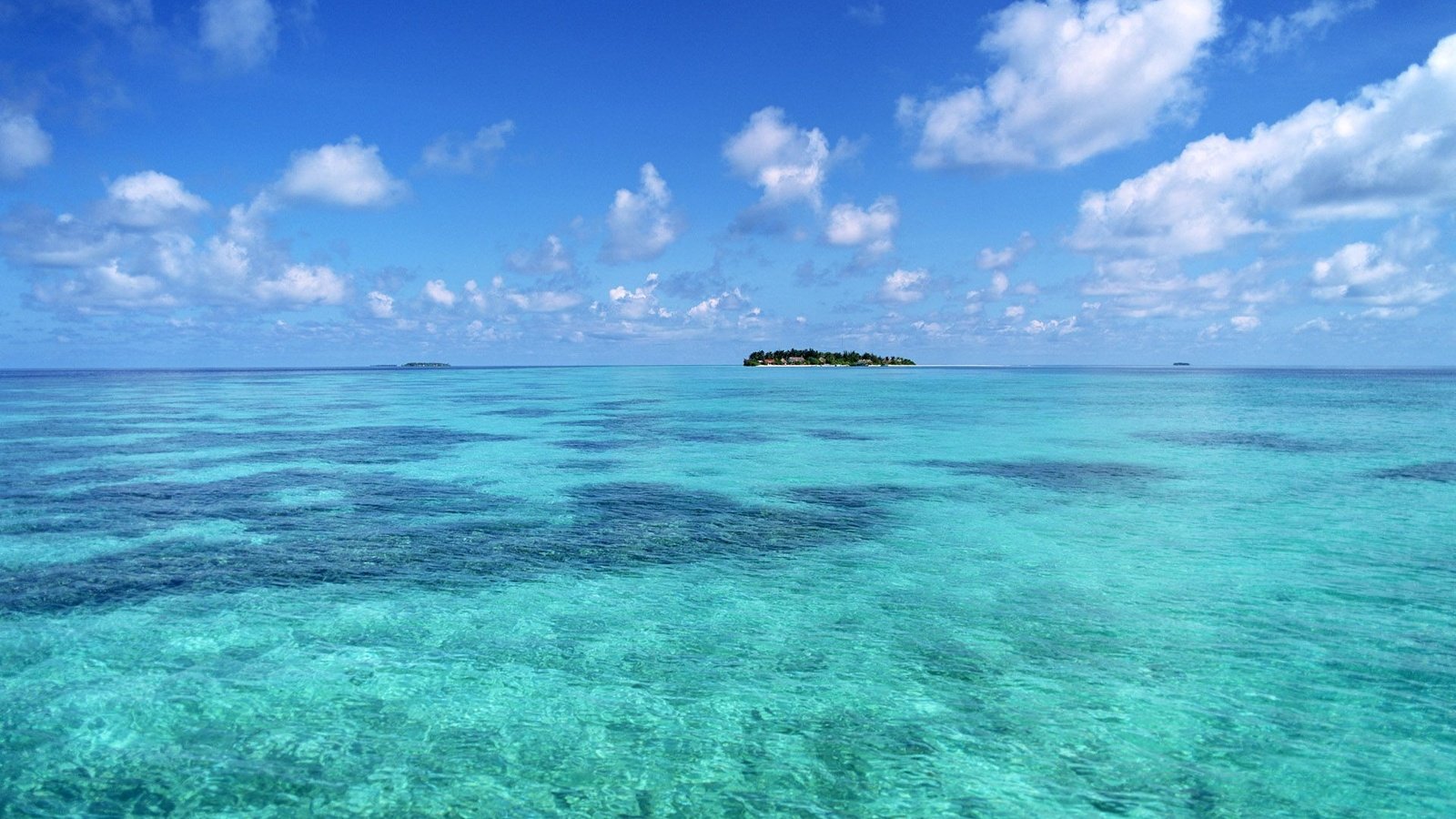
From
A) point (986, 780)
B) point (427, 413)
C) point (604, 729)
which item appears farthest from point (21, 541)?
point (427, 413)

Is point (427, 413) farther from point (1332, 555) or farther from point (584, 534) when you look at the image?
point (1332, 555)

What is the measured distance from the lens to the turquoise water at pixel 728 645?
7.40 meters

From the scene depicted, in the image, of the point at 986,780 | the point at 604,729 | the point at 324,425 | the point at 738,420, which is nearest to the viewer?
the point at 986,780

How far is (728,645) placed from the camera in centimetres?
1063

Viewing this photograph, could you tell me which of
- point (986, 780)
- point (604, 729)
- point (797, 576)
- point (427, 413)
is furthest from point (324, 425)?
point (986, 780)

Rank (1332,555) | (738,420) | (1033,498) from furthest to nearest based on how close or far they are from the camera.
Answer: (738,420), (1033,498), (1332,555)

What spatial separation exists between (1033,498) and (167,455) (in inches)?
1245

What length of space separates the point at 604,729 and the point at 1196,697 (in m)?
6.89

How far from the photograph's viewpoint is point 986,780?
289 inches

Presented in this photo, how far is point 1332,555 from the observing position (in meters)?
15.1

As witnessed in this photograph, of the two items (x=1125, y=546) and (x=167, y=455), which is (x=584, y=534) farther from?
(x=167, y=455)

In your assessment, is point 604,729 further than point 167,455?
No

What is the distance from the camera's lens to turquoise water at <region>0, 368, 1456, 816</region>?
24.3ft

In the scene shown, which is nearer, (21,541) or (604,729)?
(604,729)
